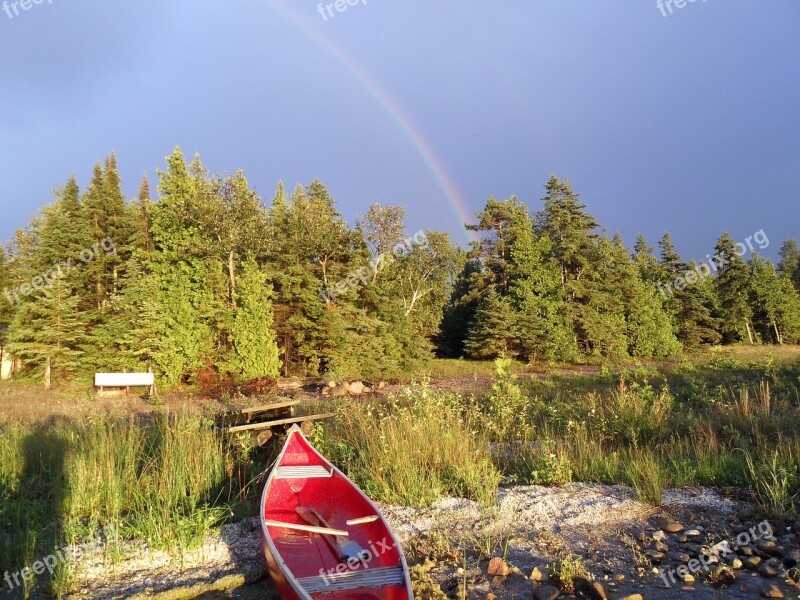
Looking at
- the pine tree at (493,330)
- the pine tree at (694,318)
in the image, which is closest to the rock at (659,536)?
the pine tree at (493,330)

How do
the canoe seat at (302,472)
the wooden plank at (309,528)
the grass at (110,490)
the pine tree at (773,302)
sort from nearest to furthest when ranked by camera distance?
the wooden plank at (309,528)
the grass at (110,490)
the canoe seat at (302,472)
the pine tree at (773,302)

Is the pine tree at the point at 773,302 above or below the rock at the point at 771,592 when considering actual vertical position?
above

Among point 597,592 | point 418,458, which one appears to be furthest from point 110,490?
point 597,592

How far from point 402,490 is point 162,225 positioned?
16.5m

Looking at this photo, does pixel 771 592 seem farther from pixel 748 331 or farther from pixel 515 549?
pixel 748 331

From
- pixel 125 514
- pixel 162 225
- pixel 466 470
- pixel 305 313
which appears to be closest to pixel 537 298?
pixel 305 313

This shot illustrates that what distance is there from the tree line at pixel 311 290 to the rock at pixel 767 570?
50.6 ft

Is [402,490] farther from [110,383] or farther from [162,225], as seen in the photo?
[162,225]

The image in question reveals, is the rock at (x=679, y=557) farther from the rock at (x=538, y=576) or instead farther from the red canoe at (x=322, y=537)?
the red canoe at (x=322, y=537)

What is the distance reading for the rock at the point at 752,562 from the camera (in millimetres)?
3564

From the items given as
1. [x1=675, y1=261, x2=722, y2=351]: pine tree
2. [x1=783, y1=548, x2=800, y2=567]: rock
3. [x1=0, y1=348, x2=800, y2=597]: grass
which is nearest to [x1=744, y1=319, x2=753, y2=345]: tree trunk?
[x1=675, y1=261, x2=722, y2=351]: pine tree

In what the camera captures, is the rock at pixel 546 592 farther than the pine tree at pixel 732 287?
No

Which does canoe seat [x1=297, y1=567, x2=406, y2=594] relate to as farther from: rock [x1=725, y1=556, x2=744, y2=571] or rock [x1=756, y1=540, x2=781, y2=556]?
rock [x1=756, y1=540, x2=781, y2=556]

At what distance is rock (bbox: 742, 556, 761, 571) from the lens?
3.56 metres
